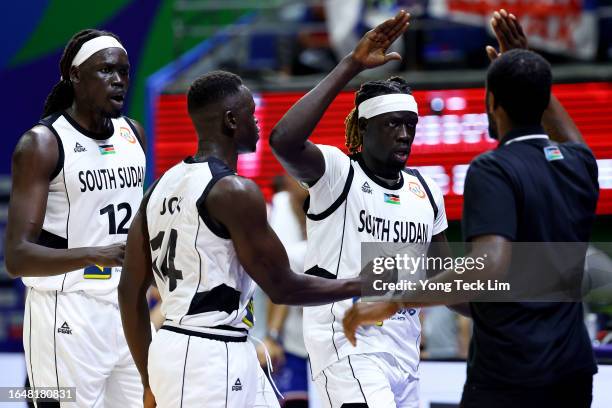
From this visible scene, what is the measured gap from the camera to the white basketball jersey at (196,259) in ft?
13.4

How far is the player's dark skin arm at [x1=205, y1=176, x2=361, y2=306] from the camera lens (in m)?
4.01

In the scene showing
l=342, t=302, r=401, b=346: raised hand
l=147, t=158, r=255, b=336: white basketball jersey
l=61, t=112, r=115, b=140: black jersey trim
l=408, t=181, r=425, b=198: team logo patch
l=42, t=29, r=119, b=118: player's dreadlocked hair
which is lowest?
l=342, t=302, r=401, b=346: raised hand

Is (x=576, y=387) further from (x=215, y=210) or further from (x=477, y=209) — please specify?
(x=215, y=210)

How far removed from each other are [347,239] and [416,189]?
20.5 inches

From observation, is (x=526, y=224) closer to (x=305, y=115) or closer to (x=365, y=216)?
(x=305, y=115)

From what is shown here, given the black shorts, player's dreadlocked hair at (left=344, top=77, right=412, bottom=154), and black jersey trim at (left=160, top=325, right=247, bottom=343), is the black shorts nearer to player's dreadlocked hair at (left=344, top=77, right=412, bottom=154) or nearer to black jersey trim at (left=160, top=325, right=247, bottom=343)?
black jersey trim at (left=160, top=325, right=247, bottom=343)

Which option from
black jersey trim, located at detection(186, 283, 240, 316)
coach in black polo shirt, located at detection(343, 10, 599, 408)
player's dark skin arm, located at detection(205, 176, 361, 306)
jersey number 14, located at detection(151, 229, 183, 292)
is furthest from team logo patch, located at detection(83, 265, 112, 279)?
coach in black polo shirt, located at detection(343, 10, 599, 408)

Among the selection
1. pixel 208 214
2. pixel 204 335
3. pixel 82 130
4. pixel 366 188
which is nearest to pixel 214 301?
pixel 204 335

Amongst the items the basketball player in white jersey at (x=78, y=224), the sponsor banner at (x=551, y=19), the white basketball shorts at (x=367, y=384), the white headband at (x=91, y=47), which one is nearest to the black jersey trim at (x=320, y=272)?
the white basketball shorts at (x=367, y=384)

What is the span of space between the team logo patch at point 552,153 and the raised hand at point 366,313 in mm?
826

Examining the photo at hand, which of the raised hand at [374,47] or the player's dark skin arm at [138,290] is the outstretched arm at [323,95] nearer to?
the raised hand at [374,47]

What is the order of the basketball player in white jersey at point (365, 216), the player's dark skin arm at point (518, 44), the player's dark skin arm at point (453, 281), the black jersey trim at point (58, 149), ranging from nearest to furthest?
the player's dark skin arm at point (453, 281), the player's dark skin arm at point (518, 44), the basketball player in white jersey at point (365, 216), the black jersey trim at point (58, 149)

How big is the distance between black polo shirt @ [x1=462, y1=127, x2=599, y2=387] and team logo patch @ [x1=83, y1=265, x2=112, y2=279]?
2.26 m

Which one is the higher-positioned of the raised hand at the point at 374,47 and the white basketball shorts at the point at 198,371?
the raised hand at the point at 374,47
